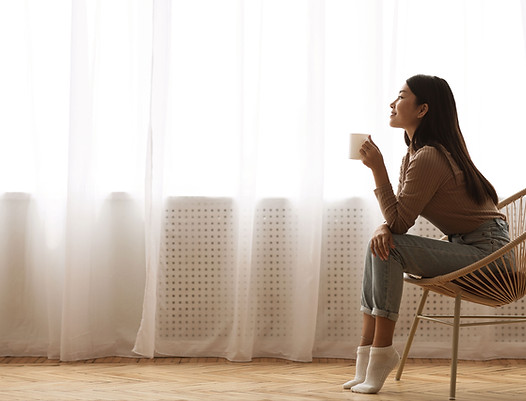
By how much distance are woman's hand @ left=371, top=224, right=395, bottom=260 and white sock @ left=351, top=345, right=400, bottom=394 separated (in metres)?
0.31

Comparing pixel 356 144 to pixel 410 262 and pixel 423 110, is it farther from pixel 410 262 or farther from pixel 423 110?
pixel 410 262

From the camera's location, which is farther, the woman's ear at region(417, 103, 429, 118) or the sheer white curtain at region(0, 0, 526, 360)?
the sheer white curtain at region(0, 0, 526, 360)

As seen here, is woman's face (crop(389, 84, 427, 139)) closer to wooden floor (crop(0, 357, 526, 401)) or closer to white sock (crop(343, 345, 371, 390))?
white sock (crop(343, 345, 371, 390))

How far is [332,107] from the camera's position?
3.59 meters

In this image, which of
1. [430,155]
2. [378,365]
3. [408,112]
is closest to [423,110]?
[408,112]

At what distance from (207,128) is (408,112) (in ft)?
3.74

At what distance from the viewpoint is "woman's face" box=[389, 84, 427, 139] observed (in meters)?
2.72

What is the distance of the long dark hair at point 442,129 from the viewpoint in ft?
8.65

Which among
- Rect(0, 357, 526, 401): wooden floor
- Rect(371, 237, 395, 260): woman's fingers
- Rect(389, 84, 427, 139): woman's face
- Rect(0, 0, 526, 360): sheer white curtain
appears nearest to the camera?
Rect(371, 237, 395, 260): woman's fingers

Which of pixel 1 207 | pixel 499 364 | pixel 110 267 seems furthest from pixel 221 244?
pixel 499 364

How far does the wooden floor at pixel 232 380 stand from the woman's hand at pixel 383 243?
464 millimetres

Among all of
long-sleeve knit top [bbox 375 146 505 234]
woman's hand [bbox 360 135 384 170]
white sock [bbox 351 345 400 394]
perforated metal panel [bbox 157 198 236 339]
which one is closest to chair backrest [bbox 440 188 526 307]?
long-sleeve knit top [bbox 375 146 505 234]

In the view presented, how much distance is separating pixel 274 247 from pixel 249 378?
722mm

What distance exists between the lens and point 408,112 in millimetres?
2732
